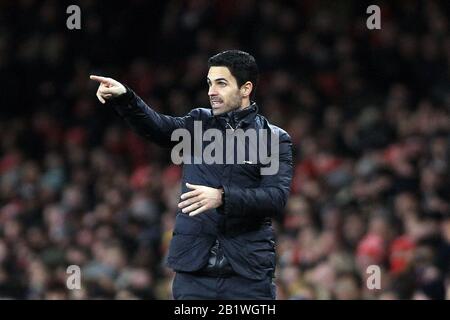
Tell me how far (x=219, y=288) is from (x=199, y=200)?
19.4 inches

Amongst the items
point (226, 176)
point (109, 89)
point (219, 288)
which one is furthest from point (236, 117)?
point (219, 288)

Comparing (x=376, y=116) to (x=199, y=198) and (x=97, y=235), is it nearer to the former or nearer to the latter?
(x=97, y=235)

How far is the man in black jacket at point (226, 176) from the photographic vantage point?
5195mm

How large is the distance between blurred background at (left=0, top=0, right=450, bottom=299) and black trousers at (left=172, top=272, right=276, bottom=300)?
8.97ft

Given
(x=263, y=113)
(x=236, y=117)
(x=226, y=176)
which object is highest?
(x=263, y=113)

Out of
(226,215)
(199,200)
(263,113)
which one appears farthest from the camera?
(263,113)

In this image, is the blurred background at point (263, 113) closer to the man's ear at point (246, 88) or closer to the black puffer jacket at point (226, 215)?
the black puffer jacket at point (226, 215)

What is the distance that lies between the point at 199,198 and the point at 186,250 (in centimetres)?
38

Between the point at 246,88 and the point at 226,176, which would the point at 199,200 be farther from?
the point at 246,88

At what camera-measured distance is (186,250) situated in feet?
17.2

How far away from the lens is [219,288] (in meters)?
5.20

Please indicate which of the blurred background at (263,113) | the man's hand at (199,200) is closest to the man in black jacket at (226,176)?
the man's hand at (199,200)

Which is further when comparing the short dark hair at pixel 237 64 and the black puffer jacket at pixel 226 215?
the short dark hair at pixel 237 64

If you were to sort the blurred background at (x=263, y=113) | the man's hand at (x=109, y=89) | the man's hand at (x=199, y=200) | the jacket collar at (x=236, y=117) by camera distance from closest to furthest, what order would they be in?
the man's hand at (x=199, y=200), the man's hand at (x=109, y=89), the jacket collar at (x=236, y=117), the blurred background at (x=263, y=113)
